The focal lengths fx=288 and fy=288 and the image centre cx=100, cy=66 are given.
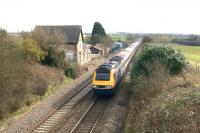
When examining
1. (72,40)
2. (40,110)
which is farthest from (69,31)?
(40,110)

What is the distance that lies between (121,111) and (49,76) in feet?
40.8

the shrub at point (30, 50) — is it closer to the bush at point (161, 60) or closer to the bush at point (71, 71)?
the bush at point (71, 71)

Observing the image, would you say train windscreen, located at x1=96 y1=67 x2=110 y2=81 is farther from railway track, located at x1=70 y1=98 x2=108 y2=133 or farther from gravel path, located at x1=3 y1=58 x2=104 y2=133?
gravel path, located at x1=3 y1=58 x2=104 y2=133

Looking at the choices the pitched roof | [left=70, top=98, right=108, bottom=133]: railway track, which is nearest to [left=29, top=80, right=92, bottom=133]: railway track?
[left=70, top=98, right=108, bottom=133]: railway track

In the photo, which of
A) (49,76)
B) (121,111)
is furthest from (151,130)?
(49,76)

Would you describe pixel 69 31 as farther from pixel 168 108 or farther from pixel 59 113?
pixel 168 108

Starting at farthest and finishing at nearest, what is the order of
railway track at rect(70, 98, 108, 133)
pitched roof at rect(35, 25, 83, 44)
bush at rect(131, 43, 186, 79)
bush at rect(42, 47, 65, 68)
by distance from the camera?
pitched roof at rect(35, 25, 83, 44) < bush at rect(42, 47, 65, 68) < bush at rect(131, 43, 186, 79) < railway track at rect(70, 98, 108, 133)

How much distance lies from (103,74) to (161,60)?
4785 mm

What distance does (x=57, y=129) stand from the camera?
17.0 meters

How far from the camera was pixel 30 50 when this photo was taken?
30234mm

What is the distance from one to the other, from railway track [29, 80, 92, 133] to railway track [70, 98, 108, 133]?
1414 millimetres

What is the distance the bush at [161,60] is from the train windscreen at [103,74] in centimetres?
234

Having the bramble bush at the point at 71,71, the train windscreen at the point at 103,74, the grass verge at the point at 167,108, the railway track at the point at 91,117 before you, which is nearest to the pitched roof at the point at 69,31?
the bramble bush at the point at 71,71

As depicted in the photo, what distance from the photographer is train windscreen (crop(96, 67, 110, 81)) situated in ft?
76.8
